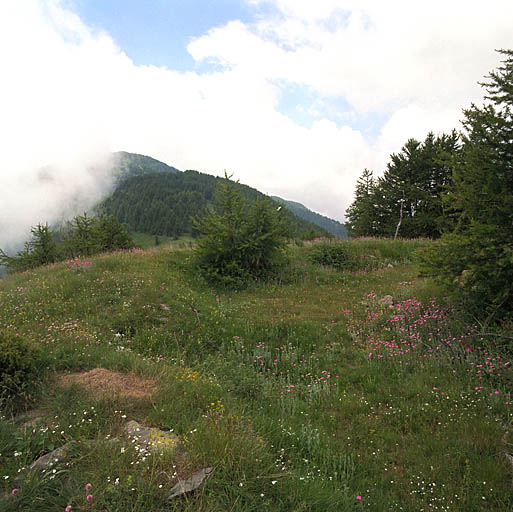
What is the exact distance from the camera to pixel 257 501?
2.58 metres

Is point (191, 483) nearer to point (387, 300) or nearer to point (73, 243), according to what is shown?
point (387, 300)

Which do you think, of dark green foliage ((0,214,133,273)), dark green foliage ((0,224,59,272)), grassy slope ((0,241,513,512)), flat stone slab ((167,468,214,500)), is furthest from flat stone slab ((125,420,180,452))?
dark green foliage ((0,224,59,272))

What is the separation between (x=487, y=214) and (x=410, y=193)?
28211 millimetres

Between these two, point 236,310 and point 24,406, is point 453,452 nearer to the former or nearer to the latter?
point 24,406

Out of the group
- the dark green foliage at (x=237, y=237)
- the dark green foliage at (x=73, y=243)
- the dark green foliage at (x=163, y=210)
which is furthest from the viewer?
the dark green foliage at (x=163, y=210)

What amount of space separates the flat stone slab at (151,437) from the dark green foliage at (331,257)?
14.0m

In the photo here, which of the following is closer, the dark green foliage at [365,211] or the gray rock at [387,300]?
the gray rock at [387,300]

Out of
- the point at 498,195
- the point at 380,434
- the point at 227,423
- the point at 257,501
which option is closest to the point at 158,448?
the point at 227,423

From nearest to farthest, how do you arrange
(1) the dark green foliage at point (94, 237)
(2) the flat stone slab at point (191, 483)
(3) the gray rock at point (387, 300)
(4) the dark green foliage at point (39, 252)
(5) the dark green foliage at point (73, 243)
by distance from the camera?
(2) the flat stone slab at point (191, 483) < (3) the gray rock at point (387, 300) < (4) the dark green foliage at point (39, 252) < (5) the dark green foliage at point (73, 243) < (1) the dark green foliage at point (94, 237)

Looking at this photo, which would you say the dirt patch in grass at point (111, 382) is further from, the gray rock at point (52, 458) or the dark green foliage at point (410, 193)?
the dark green foliage at point (410, 193)

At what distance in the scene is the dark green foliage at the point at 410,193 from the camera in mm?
30438

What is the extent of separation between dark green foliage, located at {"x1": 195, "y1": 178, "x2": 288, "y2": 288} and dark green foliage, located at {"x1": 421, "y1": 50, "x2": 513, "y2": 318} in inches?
294

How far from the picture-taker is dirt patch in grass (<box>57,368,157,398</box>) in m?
4.08

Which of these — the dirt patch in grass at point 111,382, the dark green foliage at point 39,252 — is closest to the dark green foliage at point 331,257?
the dirt patch in grass at point 111,382
